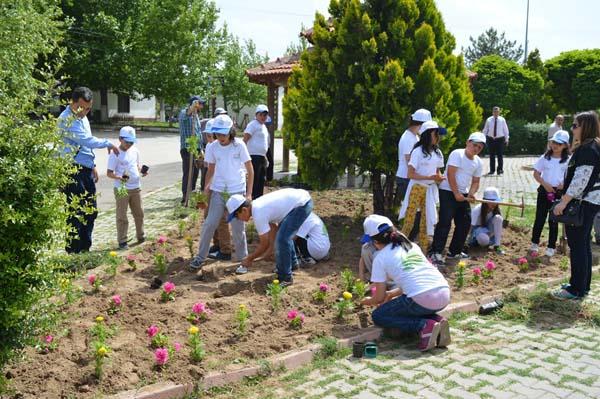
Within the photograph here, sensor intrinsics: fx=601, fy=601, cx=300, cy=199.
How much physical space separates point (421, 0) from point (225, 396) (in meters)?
7.02

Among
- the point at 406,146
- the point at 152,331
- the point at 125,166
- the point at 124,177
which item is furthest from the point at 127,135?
the point at 152,331

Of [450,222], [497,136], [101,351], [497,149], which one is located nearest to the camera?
[101,351]

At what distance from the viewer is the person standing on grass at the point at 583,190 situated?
6.03 meters

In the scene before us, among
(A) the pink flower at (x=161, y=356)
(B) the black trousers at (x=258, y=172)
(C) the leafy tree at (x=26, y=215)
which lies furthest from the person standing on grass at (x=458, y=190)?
(C) the leafy tree at (x=26, y=215)

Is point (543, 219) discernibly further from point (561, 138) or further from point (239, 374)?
point (239, 374)

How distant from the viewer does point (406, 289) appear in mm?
5141

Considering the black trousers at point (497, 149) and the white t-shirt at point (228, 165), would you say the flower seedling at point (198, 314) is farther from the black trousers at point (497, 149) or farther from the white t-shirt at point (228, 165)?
the black trousers at point (497, 149)

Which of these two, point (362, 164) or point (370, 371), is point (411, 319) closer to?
point (370, 371)

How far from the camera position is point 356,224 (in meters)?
9.43

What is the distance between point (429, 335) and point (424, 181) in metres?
2.86

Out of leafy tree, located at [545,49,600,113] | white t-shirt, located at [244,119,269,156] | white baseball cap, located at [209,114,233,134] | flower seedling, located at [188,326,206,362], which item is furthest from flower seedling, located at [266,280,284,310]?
leafy tree, located at [545,49,600,113]

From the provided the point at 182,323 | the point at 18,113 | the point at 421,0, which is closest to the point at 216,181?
the point at 182,323

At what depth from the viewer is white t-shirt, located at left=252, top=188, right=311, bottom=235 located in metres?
6.35

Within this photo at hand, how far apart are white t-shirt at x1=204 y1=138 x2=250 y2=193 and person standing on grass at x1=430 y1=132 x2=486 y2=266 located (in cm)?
253
